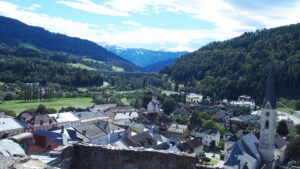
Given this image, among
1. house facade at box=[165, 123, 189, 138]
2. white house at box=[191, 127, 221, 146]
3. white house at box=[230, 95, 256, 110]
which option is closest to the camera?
white house at box=[191, 127, 221, 146]

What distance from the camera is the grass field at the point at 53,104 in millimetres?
78425

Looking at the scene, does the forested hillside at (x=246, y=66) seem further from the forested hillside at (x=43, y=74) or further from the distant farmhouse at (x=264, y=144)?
the distant farmhouse at (x=264, y=144)

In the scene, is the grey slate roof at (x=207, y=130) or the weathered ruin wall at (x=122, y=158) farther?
the grey slate roof at (x=207, y=130)

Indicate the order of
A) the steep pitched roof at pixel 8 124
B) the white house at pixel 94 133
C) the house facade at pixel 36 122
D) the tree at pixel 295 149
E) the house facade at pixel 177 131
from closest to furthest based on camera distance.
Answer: the tree at pixel 295 149 → the white house at pixel 94 133 → the steep pitched roof at pixel 8 124 → the house facade at pixel 36 122 → the house facade at pixel 177 131

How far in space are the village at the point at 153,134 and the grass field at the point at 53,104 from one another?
945 cm

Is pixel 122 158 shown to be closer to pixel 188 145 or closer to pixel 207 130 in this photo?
pixel 188 145

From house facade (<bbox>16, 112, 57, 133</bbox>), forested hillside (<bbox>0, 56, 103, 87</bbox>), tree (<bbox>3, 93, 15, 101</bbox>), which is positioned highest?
forested hillside (<bbox>0, 56, 103, 87</bbox>)

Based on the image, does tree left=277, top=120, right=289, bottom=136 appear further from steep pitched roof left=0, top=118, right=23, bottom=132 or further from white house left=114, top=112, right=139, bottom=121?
steep pitched roof left=0, top=118, right=23, bottom=132

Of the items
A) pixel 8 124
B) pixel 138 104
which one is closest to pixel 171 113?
pixel 138 104

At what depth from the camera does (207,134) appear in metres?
55.7

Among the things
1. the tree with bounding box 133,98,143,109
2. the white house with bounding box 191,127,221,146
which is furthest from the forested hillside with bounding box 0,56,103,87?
the white house with bounding box 191,127,221,146

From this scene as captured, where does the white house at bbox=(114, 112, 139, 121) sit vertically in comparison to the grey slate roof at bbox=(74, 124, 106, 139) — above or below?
below

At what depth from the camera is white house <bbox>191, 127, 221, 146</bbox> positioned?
54.6m

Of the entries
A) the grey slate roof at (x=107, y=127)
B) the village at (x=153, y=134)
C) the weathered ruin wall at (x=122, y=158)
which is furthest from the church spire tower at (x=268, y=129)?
the weathered ruin wall at (x=122, y=158)
